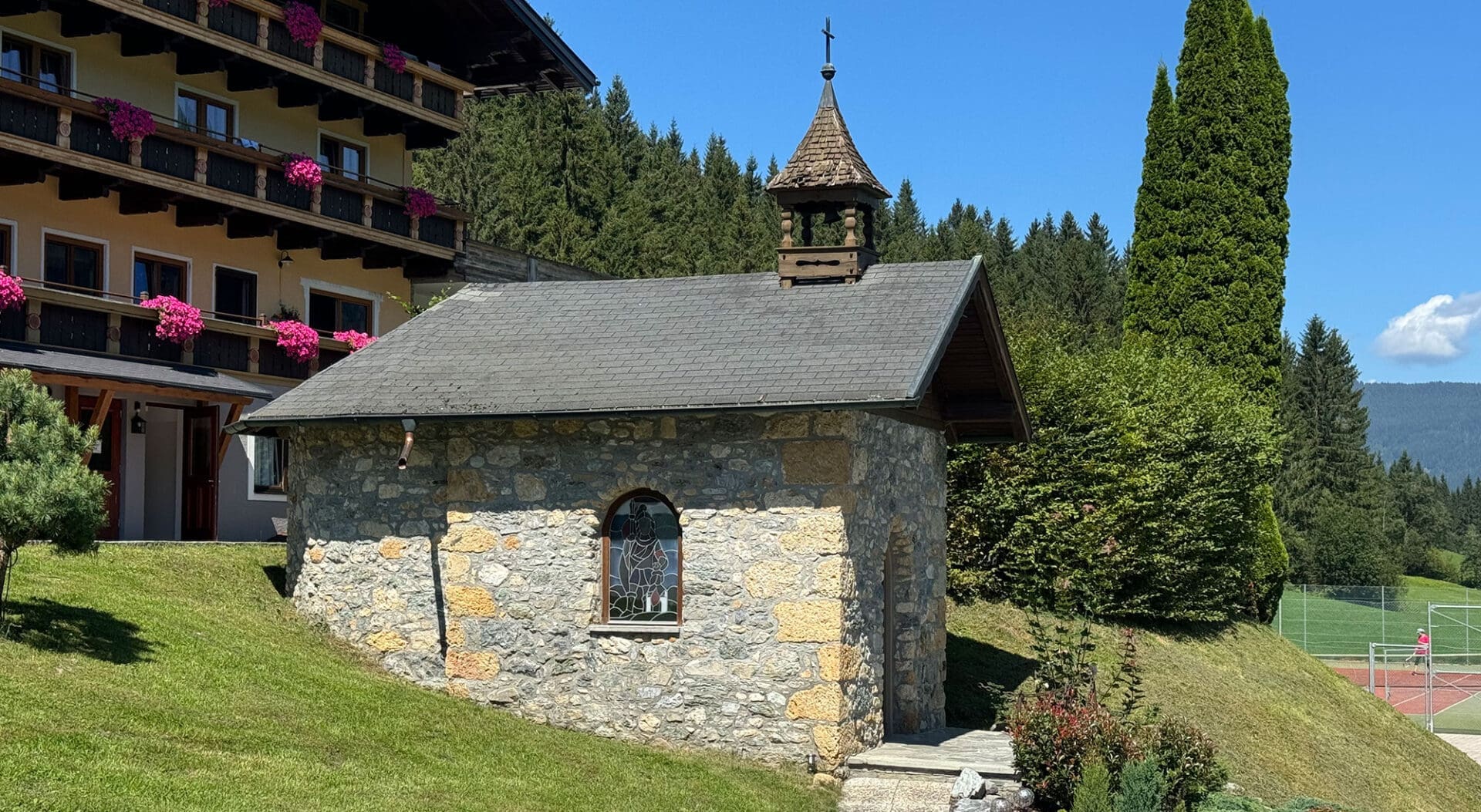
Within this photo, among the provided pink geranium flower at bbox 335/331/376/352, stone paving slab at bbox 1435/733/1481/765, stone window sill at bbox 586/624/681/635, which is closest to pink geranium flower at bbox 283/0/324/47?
pink geranium flower at bbox 335/331/376/352

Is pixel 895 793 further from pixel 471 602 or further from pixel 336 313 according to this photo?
pixel 336 313

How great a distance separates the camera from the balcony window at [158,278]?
26797 mm

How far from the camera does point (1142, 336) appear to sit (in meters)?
37.9

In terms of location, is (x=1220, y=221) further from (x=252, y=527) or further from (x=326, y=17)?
(x=252, y=527)

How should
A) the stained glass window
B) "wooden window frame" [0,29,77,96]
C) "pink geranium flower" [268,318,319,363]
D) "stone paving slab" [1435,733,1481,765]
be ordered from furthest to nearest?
"stone paving slab" [1435,733,1481,765] < "pink geranium flower" [268,318,319,363] < "wooden window frame" [0,29,77,96] < the stained glass window

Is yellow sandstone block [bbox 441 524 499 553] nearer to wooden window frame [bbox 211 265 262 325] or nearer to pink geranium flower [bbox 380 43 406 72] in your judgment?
wooden window frame [bbox 211 265 262 325]

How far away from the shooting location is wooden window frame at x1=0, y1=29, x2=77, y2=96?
24.6 m

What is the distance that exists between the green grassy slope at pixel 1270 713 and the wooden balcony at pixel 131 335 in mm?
12012

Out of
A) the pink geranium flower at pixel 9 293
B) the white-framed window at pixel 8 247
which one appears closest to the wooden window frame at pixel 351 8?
the white-framed window at pixel 8 247

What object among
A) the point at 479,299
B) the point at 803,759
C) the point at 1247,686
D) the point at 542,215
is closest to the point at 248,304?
the point at 479,299

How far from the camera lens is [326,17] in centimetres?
3080

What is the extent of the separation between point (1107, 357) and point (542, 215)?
92.0 feet

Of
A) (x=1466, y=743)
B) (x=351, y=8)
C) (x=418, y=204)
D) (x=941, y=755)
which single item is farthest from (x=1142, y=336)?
(x=941, y=755)

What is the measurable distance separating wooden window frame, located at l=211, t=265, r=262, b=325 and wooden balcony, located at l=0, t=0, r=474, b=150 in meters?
3.11
